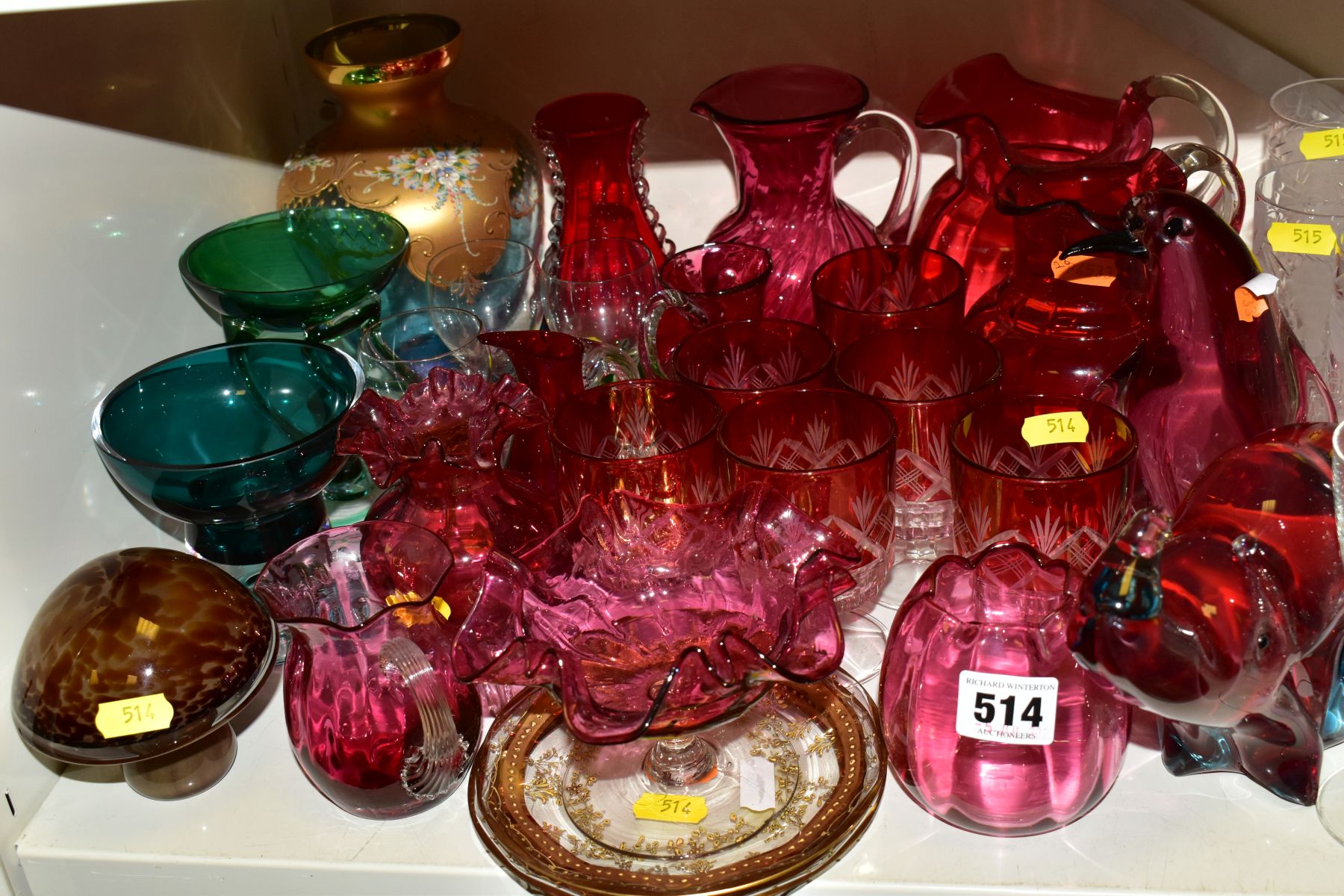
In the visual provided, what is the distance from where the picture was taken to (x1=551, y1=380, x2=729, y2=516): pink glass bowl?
91 cm

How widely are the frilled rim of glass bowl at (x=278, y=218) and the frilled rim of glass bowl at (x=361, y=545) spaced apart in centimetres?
30

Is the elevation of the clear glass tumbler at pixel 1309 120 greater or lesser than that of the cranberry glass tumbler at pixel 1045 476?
greater

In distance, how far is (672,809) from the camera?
0.85 metres

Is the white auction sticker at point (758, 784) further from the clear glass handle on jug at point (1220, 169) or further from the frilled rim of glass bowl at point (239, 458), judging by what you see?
the clear glass handle on jug at point (1220, 169)

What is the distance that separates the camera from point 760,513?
0.84 meters

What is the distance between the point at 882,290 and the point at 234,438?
0.59 meters

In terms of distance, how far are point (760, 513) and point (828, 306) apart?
0.29m

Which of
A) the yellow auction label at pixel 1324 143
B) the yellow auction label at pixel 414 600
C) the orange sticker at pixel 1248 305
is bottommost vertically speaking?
the yellow auction label at pixel 414 600

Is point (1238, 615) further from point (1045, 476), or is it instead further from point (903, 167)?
point (903, 167)

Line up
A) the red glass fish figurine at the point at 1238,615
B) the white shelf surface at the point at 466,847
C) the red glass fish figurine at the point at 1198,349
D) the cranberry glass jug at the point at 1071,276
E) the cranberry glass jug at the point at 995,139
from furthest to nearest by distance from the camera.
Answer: the cranberry glass jug at the point at 995,139
the cranberry glass jug at the point at 1071,276
the red glass fish figurine at the point at 1198,349
the white shelf surface at the point at 466,847
the red glass fish figurine at the point at 1238,615

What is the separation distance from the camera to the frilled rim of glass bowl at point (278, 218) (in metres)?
1.12

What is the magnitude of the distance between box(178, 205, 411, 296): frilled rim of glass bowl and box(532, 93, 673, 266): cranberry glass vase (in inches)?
6.1

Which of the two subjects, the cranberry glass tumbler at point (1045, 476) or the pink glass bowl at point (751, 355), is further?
the pink glass bowl at point (751, 355)

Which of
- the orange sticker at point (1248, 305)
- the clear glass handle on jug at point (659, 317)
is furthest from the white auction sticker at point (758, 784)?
the orange sticker at point (1248, 305)
